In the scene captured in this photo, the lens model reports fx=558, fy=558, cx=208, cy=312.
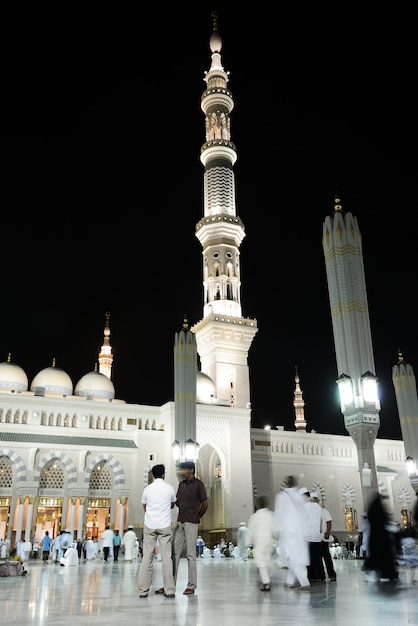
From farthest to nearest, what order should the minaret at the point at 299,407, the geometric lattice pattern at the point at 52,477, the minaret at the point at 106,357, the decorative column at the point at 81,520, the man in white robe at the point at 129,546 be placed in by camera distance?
1. the minaret at the point at 299,407
2. the minaret at the point at 106,357
3. the geometric lattice pattern at the point at 52,477
4. the decorative column at the point at 81,520
5. the man in white robe at the point at 129,546

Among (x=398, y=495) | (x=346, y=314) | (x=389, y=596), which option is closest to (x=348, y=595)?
(x=389, y=596)

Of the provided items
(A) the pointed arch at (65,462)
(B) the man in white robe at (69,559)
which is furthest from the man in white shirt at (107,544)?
(A) the pointed arch at (65,462)

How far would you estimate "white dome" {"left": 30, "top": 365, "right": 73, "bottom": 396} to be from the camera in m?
33.4

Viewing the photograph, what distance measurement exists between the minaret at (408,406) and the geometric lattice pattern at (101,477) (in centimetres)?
1532

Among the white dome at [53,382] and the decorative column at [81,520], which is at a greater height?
the white dome at [53,382]

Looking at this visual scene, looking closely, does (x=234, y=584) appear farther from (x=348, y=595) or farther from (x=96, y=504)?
(x=96, y=504)

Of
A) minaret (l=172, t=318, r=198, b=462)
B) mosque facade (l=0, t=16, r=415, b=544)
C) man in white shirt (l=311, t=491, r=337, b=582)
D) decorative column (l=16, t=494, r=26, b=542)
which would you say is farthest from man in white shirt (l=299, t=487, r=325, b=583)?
decorative column (l=16, t=494, r=26, b=542)

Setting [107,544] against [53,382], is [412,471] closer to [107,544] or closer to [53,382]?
[107,544]

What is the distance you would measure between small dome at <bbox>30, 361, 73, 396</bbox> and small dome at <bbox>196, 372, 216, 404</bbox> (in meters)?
7.86

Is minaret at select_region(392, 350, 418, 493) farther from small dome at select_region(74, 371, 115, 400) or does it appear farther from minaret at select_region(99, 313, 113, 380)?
minaret at select_region(99, 313, 113, 380)

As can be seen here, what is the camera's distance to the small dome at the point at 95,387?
112ft

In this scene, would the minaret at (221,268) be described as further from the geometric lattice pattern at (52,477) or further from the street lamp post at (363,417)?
the street lamp post at (363,417)

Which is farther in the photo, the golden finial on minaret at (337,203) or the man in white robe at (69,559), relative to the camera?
the golden finial on minaret at (337,203)

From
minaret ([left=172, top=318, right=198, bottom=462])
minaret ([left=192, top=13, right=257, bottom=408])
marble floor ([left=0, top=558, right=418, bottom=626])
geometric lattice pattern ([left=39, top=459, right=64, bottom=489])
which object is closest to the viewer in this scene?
marble floor ([left=0, top=558, right=418, bottom=626])
